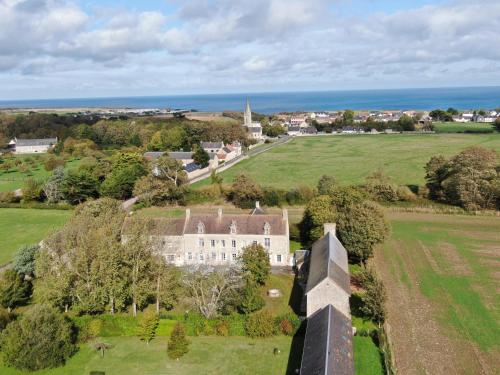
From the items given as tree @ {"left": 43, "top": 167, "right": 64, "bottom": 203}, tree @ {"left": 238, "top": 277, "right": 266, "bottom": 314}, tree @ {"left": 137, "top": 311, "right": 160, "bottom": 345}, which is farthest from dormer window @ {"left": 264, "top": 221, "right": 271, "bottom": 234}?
tree @ {"left": 43, "top": 167, "right": 64, "bottom": 203}

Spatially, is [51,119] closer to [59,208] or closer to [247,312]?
[59,208]

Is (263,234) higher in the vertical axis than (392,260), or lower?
higher

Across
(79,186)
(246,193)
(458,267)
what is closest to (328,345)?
(458,267)

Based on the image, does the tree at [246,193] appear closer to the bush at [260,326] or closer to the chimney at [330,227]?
the chimney at [330,227]

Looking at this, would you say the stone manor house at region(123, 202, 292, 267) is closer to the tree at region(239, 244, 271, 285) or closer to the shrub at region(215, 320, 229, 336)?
the tree at region(239, 244, 271, 285)

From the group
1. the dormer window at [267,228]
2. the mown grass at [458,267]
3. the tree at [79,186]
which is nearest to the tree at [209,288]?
the dormer window at [267,228]

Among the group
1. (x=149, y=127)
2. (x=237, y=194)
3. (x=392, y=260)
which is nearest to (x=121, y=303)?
(x=392, y=260)

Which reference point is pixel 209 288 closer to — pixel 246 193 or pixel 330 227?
pixel 330 227
